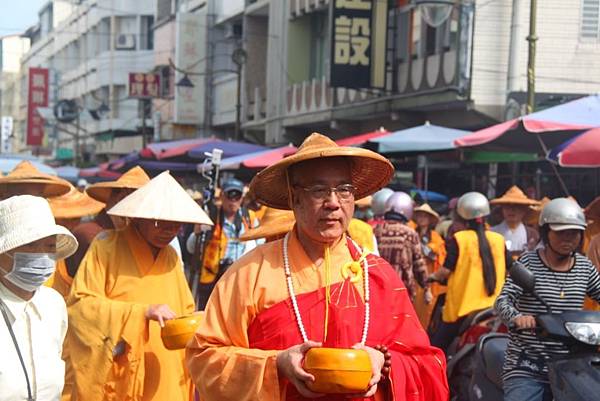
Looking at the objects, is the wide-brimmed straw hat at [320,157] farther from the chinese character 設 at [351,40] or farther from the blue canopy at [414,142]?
the chinese character 設 at [351,40]

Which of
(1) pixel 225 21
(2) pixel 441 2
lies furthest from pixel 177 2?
(2) pixel 441 2

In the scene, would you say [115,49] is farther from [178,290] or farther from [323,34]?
[178,290]

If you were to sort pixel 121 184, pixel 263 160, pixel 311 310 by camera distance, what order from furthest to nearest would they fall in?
pixel 263 160
pixel 121 184
pixel 311 310

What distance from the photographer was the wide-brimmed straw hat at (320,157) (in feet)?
12.1

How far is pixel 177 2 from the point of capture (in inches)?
1686

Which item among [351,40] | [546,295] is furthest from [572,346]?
[351,40]

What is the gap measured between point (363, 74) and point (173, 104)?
19636 mm

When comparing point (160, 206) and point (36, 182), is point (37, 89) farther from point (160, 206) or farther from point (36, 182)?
point (160, 206)

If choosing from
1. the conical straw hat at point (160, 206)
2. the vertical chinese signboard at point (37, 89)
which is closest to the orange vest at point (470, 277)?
the conical straw hat at point (160, 206)

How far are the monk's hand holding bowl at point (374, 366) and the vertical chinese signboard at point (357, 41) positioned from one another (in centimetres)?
1816

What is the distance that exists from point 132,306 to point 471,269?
175 inches

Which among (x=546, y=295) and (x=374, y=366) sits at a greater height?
(x=374, y=366)

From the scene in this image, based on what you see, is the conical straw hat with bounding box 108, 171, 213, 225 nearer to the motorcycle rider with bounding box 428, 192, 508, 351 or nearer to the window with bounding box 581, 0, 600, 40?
the motorcycle rider with bounding box 428, 192, 508, 351

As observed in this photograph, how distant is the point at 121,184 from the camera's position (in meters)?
7.11
